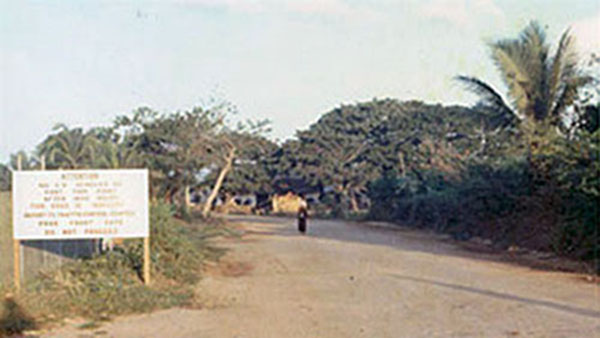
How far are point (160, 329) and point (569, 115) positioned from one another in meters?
16.4

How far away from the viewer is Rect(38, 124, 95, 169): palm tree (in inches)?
1161

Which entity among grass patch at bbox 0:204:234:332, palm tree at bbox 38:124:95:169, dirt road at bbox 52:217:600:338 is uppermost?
palm tree at bbox 38:124:95:169

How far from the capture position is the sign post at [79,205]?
14602 mm

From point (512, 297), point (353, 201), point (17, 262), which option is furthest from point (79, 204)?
point (353, 201)

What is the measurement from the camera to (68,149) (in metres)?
31.7

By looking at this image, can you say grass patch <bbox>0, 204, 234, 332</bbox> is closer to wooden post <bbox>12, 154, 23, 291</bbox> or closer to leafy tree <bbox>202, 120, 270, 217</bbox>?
wooden post <bbox>12, 154, 23, 291</bbox>

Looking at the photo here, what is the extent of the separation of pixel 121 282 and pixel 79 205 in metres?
1.68

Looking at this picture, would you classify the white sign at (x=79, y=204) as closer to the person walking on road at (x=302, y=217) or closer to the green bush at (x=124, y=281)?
Answer: the green bush at (x=124, y=281)

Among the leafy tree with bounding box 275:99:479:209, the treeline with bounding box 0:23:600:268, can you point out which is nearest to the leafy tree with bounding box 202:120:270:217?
the treeline with bounding box 0:23:600:268

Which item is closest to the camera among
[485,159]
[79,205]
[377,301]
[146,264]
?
[377,301]

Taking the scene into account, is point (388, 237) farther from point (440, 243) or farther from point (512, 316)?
point (512, 316)

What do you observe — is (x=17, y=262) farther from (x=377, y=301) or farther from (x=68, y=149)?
(x=68, y=149)

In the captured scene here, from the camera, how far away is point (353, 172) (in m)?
61.0

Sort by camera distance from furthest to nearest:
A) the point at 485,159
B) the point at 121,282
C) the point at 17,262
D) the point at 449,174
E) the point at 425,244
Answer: the point at 449,174
the point at 485,159
the point at 425,244
the point at 121,282
the point at 17,262
